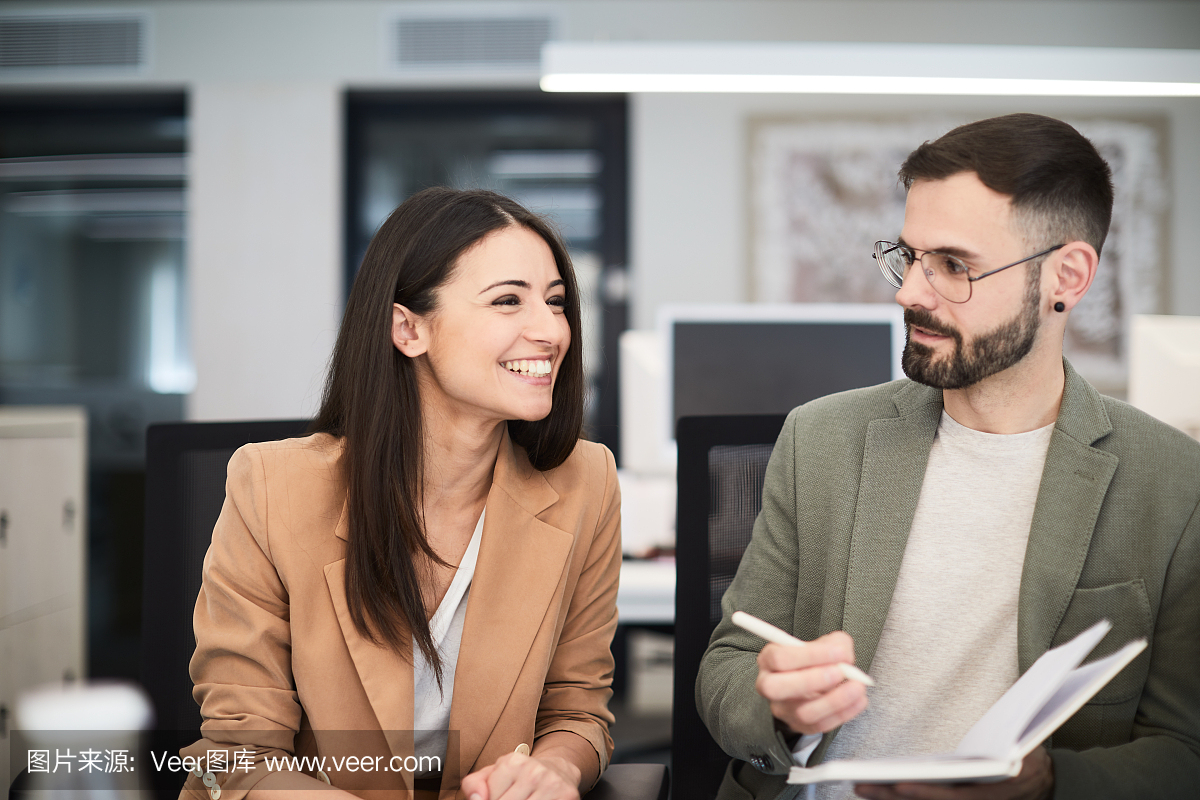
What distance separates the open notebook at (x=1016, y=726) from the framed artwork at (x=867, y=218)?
300 centimetres

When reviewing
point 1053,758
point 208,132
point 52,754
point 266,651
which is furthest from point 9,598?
point 1053,758

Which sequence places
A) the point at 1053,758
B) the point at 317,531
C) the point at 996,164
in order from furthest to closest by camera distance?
the point at 317,531 → the point at 996,164 → the point at 1053,758

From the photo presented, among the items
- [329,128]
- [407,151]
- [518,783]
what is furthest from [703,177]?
[518,783]

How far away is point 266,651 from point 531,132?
315 cm

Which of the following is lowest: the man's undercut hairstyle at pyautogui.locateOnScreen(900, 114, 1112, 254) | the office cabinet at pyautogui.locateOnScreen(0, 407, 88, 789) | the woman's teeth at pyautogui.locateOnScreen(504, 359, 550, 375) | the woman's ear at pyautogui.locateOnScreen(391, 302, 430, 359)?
the office cabinet at pyautogui.locateOnScreen(0, 407, 88, 789)

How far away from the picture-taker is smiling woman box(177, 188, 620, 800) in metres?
1.22

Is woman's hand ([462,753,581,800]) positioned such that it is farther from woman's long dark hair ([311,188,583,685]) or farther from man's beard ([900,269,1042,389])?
man's beard ([900,269,1042,389])

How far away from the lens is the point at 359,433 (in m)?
1.32

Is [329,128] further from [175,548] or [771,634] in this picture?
[771,634]

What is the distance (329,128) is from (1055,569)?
11.3ft

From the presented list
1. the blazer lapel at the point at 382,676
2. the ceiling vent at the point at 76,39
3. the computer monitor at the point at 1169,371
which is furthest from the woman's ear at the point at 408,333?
the ceiling vent at the point at 76,39

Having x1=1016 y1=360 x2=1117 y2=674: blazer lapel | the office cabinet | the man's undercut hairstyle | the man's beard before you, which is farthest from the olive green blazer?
the office cabinet

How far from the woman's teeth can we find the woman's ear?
134mm

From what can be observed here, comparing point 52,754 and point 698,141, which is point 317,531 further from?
point 698,141
